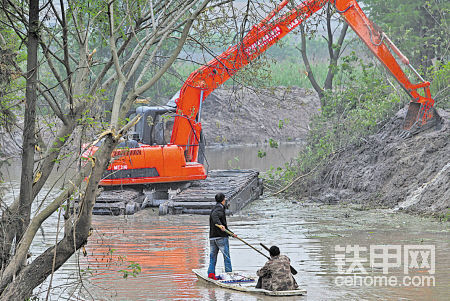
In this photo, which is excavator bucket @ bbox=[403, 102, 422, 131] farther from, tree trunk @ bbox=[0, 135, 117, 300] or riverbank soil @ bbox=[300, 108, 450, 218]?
tree trunk @ bbox=[0, 135, 117, 300]

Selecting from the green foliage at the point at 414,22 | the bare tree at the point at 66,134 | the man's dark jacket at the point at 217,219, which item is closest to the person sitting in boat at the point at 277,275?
the man's dark jacket at the point at 217,219

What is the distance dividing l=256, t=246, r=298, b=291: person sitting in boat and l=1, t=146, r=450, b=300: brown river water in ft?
0.87

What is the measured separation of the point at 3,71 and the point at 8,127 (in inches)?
56.3

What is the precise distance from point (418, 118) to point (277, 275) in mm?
12810

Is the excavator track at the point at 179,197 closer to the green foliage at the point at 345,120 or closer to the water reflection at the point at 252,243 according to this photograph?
the water reflection at the point at 252,243

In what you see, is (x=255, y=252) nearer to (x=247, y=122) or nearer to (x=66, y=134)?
(x=66, y=134)

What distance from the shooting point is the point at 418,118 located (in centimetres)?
2236

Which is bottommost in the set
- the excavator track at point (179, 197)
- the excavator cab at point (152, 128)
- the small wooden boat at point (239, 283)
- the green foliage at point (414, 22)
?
the small wooden boat at point (239, 283)

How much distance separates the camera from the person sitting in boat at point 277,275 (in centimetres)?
1098

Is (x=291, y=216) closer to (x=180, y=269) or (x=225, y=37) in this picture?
(x=180, y=269)

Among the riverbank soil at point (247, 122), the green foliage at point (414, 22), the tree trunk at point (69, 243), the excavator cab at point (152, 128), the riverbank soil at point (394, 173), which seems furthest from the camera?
the riverbank soil at point (247, 122)

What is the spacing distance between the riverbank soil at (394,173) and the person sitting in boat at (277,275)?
26.3ft

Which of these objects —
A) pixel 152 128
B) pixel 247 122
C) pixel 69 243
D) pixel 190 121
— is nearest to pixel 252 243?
pixel 190 121

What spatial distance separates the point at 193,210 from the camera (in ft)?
62.5
